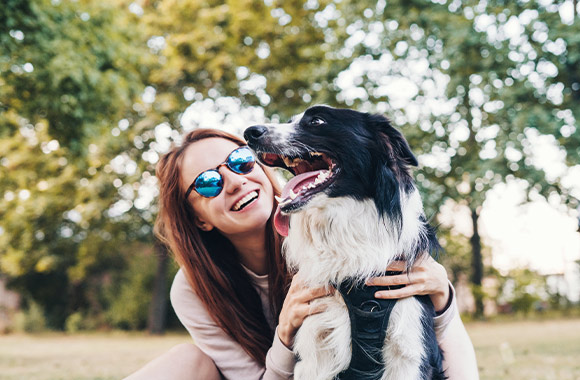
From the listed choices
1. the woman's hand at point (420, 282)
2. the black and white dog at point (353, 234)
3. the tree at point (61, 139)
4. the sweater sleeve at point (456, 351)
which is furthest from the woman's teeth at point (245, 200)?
the tree at point (61, 139)

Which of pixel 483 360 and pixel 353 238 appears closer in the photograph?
pixel 353 238

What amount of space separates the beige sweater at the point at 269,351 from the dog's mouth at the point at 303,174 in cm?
72

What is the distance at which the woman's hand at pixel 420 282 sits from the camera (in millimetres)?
2211

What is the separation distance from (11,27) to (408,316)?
759cm

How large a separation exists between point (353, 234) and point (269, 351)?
2.43ft

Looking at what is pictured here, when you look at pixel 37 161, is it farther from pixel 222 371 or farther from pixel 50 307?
pixel 222 371

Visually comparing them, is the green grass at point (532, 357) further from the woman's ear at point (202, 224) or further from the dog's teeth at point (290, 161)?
the dog's teeth at point (290, 161)

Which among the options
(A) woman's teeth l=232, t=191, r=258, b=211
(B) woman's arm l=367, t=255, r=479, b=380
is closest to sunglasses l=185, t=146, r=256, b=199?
(A) woman's teeth l=232, t=191, r=258, b=211

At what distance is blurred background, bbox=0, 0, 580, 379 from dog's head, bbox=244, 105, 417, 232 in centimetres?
188

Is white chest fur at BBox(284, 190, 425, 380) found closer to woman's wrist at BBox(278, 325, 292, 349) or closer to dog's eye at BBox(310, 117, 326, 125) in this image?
woman's wrist at BBox(278, 325, 292, 349)

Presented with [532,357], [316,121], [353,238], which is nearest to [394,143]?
[316,121]

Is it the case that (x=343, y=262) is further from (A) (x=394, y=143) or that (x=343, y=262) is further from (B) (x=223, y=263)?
(B) (x=223, y=263)

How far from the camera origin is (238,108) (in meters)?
13.7

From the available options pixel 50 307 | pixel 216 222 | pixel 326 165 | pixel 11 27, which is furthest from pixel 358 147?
pixel 50 307
